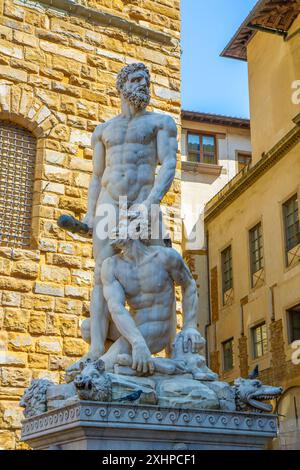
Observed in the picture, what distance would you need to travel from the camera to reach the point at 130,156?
606cm

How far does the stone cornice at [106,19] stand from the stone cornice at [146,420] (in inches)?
272

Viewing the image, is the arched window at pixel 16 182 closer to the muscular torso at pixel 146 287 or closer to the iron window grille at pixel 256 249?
the muscular torso at pixel 146 287

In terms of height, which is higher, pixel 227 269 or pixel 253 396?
pixel 227 269

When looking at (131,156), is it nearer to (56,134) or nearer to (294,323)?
(56,134)

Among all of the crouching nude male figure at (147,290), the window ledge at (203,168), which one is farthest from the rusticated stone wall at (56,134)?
the window ledge at (203,168)

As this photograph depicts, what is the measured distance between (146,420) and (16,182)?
5.35 meters

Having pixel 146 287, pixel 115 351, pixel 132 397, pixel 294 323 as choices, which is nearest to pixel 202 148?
pixel 294 323

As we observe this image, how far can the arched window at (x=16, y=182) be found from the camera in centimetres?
916

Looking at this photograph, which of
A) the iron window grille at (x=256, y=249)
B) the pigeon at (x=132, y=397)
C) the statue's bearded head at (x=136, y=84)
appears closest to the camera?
the pigeon at (x=132, y=397)

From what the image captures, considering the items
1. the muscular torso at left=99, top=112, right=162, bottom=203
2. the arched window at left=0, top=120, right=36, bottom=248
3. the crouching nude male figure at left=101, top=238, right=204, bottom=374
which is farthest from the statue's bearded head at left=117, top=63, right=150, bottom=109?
the arched window at left=0, top=120, right=36, bottom=248

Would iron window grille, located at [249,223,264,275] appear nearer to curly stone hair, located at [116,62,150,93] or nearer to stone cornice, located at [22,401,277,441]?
curly stone hair, located at [116,62,150,93]

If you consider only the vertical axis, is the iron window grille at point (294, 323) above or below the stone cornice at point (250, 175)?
below

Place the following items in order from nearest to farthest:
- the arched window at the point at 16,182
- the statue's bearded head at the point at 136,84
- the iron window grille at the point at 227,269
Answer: the statue's bearded head at the point at 136,84
the arched window at the point at 16,182
the iron window grille at the point at 227,269
